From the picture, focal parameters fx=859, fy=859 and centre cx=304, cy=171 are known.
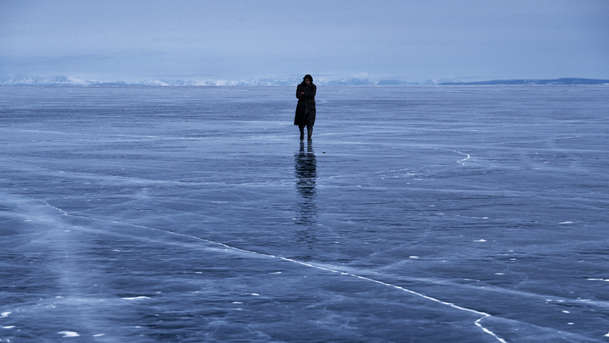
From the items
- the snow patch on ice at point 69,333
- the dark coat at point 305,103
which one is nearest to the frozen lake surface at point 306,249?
the snow patch on ice at point 69,333

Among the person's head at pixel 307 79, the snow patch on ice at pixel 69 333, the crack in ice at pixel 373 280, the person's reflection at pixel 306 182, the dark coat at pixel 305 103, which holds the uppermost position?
the person's head at pixel 307 79

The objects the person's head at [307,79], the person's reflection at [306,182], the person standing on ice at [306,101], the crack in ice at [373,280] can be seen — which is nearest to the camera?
the crack in ice at [373,280]

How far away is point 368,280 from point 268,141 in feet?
57.2

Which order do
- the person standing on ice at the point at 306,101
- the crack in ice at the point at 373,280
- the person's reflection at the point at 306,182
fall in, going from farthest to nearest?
the person standing on ice at the point at 306,101 → the person's reflection at the point at 306,182 → the crack in ice at the point at 373,280

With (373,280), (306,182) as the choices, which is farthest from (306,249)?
(306,182)

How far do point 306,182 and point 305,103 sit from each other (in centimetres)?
837

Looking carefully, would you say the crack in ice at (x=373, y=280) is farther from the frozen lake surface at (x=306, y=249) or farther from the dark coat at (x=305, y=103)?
the dark coat at (x=305, y=103)

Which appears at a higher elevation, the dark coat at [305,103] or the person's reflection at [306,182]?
the dark coat at [305,103]

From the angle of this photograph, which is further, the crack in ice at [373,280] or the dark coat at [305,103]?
the dark coat at [305,103]

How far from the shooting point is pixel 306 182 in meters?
14.4

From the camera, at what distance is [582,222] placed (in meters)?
10.3

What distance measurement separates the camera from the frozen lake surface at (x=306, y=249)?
600 centimetres

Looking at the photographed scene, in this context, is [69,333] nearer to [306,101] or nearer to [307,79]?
[307,79]

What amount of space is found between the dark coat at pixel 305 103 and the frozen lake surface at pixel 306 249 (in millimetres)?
4059
